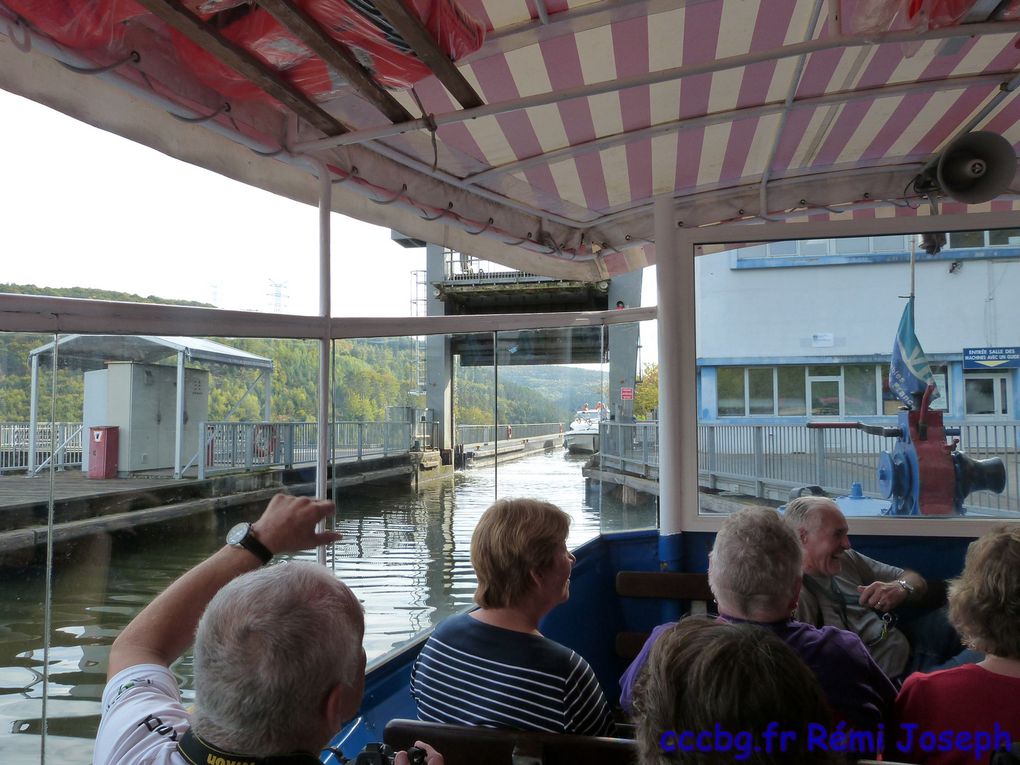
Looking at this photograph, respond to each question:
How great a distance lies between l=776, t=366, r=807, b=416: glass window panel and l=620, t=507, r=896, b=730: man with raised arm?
1.65m

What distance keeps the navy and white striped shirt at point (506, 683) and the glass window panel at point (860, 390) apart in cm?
211

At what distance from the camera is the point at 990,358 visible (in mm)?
2902

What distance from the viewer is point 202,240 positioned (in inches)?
515

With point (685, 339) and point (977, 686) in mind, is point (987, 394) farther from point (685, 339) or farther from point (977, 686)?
point (977, 686)

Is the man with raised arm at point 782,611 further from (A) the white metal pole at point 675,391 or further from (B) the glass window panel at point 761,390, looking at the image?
(B) the glass window panel at point 761,390

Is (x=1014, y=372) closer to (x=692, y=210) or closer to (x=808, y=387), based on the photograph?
(x=808, y=387)

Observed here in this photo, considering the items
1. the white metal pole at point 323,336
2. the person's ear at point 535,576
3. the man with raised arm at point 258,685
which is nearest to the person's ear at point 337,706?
the man with raised arm at point 258,685

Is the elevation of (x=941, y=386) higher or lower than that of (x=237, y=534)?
higher

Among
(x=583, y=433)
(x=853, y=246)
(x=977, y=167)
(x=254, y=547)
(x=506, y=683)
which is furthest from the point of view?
(x=583, y=433)

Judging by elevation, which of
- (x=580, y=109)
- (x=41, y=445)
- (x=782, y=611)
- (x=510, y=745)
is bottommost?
(x=510, y=745)

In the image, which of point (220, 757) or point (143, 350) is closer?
point (220, 757)

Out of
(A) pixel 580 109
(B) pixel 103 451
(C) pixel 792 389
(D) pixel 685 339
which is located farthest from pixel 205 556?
(C) pixel 792 389

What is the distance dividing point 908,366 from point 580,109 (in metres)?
1.74

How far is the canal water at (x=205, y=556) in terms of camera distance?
3299 mm
